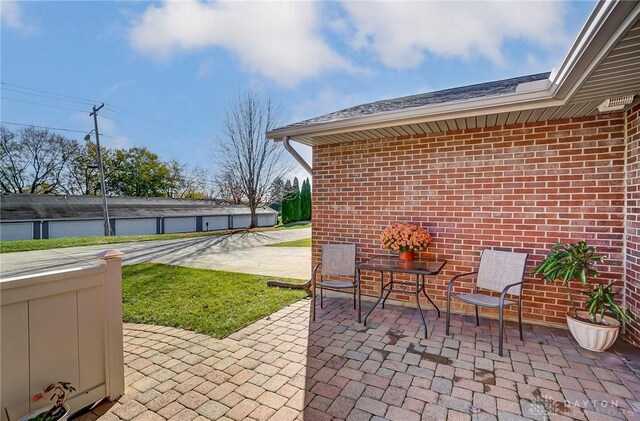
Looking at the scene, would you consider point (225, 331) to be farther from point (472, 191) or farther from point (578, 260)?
point (578, 260)

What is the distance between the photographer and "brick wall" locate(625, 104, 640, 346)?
2.85m

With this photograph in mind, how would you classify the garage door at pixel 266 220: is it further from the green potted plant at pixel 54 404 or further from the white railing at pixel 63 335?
the green potted plant at pixel 54 404

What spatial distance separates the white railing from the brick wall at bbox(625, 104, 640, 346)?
186 inches

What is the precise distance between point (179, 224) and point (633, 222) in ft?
94.2

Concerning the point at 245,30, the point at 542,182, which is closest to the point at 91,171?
the point at 245,30

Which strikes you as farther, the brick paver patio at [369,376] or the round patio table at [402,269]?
the round patio table at [402,269]

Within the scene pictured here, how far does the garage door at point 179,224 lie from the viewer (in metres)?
26.0

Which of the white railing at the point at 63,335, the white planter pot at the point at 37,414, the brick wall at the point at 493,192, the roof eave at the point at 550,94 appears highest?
the roof eave at the point at 550,94

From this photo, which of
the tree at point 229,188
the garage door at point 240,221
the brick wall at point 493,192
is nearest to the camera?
the brick wall at point 493,192

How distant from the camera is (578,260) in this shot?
113 inches

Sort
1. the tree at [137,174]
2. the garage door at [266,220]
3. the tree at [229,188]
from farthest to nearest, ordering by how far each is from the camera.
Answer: the garage door at [266,220], the tree at [137,174], the tree at [229,188]

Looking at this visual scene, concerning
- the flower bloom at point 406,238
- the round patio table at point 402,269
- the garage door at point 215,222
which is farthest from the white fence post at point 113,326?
the garage door at point 215,222

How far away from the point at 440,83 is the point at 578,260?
4687 millimetres

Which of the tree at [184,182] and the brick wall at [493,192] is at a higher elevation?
the tree at [184,182]
